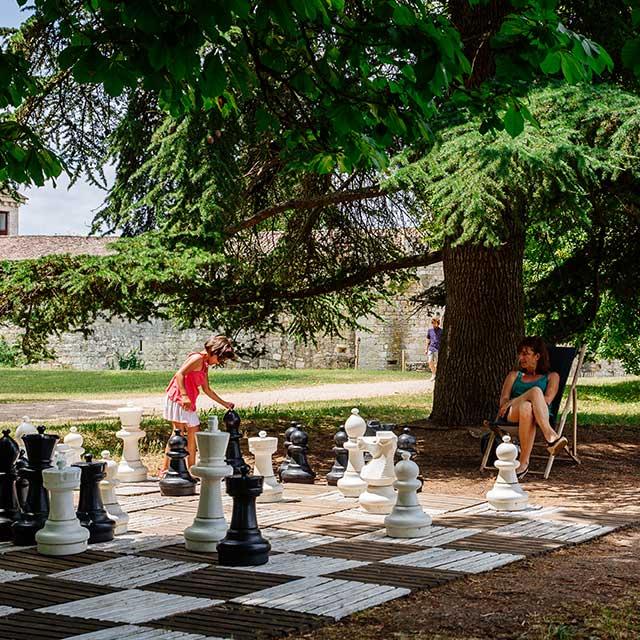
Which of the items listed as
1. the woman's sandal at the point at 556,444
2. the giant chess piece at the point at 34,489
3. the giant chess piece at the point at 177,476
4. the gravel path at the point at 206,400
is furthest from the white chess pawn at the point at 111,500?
the gravel path at the point at 206,400

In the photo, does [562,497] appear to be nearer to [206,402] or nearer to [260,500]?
[260,500]

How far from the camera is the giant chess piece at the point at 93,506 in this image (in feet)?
19.0

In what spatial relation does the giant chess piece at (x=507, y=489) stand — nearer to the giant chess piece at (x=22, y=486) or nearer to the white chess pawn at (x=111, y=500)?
the white chess pawn at (x=111, y=500)

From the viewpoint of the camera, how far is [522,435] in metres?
8.51

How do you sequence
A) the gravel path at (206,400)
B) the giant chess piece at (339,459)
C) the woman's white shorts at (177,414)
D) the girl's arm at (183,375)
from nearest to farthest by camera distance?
1. the giant chess piece at (339,459)
2. the girl's arm at (183,375)
3. the woman's white shorts at (177,414)
4. the gravel path at (206,400)

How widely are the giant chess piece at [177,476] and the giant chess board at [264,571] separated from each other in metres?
0.31

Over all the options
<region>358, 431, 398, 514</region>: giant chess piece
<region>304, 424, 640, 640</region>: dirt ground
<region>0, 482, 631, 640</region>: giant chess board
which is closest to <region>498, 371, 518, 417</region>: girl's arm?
<region>304, 424, 640, 640</region>: dirt ground

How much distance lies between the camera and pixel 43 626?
4.24 metres

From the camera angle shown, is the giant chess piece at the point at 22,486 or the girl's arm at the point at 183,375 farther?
the girl's arm at the point at 183,375

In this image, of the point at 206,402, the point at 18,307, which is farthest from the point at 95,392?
the point at 18,307

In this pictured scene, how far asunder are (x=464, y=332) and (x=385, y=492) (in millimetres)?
4779

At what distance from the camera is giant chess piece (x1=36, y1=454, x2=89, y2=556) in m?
5.46

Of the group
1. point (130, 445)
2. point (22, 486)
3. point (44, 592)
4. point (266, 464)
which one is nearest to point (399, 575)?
point (44, 592)

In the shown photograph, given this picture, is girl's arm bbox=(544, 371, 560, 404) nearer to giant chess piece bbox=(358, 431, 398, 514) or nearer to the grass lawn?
giant chess piece bbox=(358, 431, 398, 514)
